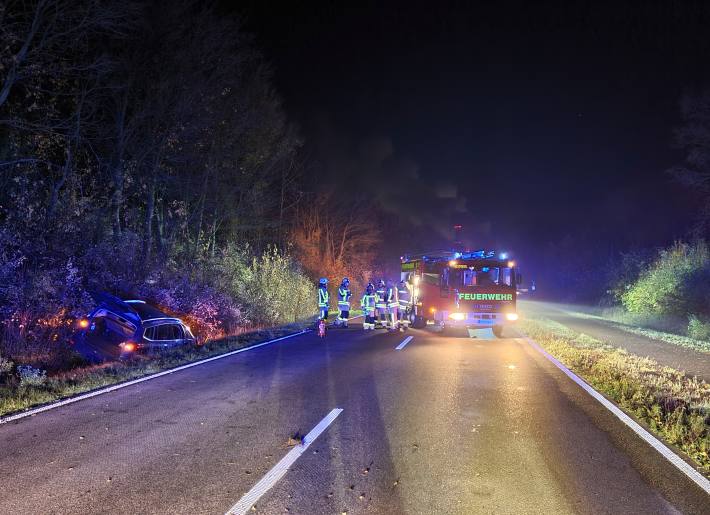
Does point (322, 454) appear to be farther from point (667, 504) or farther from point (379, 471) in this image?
point (667, 504)

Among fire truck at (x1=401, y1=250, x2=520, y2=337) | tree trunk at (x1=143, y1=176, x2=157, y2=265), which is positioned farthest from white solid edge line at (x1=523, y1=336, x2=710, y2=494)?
tree trunk at (x1=143, y1=176, x2=157, y2=265)

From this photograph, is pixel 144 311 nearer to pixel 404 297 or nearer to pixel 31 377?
pixel 31 377

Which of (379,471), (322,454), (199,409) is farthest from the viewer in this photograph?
(199,409)

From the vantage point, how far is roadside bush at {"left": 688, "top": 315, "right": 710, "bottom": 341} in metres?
16.5

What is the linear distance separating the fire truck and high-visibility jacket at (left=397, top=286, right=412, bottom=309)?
66.7 inches

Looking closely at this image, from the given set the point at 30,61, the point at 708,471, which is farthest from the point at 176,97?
the point at 708,471

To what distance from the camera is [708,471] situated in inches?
184

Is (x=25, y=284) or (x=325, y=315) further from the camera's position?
(x=325, y=315)

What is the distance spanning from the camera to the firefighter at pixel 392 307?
17.9m

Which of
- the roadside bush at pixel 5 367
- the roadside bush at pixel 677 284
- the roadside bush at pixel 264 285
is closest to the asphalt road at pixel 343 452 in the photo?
the roadside bush at pixel 5 367

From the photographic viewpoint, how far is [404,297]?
18.8m

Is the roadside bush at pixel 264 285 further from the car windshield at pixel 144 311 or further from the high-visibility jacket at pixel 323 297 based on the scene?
the car windshield at pixel 144 311

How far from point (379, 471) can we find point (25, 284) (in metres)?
9.65

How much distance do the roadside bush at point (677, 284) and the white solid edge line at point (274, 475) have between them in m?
18.1
